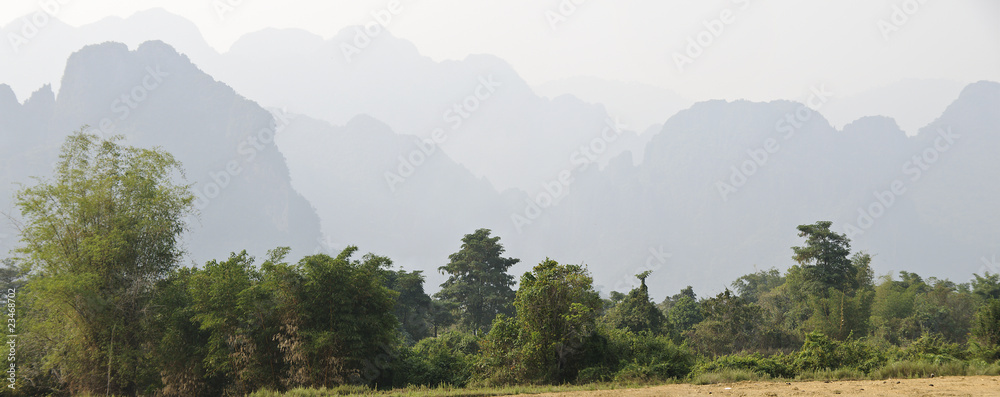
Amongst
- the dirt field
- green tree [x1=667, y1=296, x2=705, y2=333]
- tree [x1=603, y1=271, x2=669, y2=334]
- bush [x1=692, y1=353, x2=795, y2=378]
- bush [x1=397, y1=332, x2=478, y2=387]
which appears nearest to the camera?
the dirt field

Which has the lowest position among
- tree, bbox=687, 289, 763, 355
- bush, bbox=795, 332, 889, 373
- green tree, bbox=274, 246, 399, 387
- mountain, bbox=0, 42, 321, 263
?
tree, bbox=687, 289, 763, 355

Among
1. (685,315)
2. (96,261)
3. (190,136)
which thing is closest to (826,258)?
(685,315)

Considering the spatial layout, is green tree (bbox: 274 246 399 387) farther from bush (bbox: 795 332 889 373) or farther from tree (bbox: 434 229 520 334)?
tree (bbox: 434 229 520 334)

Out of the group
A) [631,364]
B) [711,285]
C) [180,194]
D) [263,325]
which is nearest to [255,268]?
[263,325]

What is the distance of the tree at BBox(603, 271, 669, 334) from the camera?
111ft

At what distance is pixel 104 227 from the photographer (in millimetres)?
17578

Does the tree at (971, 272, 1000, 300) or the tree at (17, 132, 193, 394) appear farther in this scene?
the tree at (971, 272, 1000, 300)

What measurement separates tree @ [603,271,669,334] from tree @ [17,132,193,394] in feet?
79.9

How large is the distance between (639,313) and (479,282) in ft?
68.3

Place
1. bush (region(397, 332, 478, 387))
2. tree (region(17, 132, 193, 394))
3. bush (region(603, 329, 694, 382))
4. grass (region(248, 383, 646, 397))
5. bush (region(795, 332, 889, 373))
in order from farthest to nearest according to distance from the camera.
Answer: bush (region(397, 332, 478, 387)), tree (region(17, 132, 193, 394)), bush (region(603, 329, 694, 382)), bush (region(795, 332, 889, 373)), grass (region(248, 383, 646, 397))

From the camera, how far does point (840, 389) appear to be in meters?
12.1

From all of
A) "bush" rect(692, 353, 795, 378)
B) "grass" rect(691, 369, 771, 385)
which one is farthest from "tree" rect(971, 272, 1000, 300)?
"grass" rect(691, 369, 771, 385)

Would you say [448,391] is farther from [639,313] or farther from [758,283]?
[758,283]

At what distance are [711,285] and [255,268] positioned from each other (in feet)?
586
